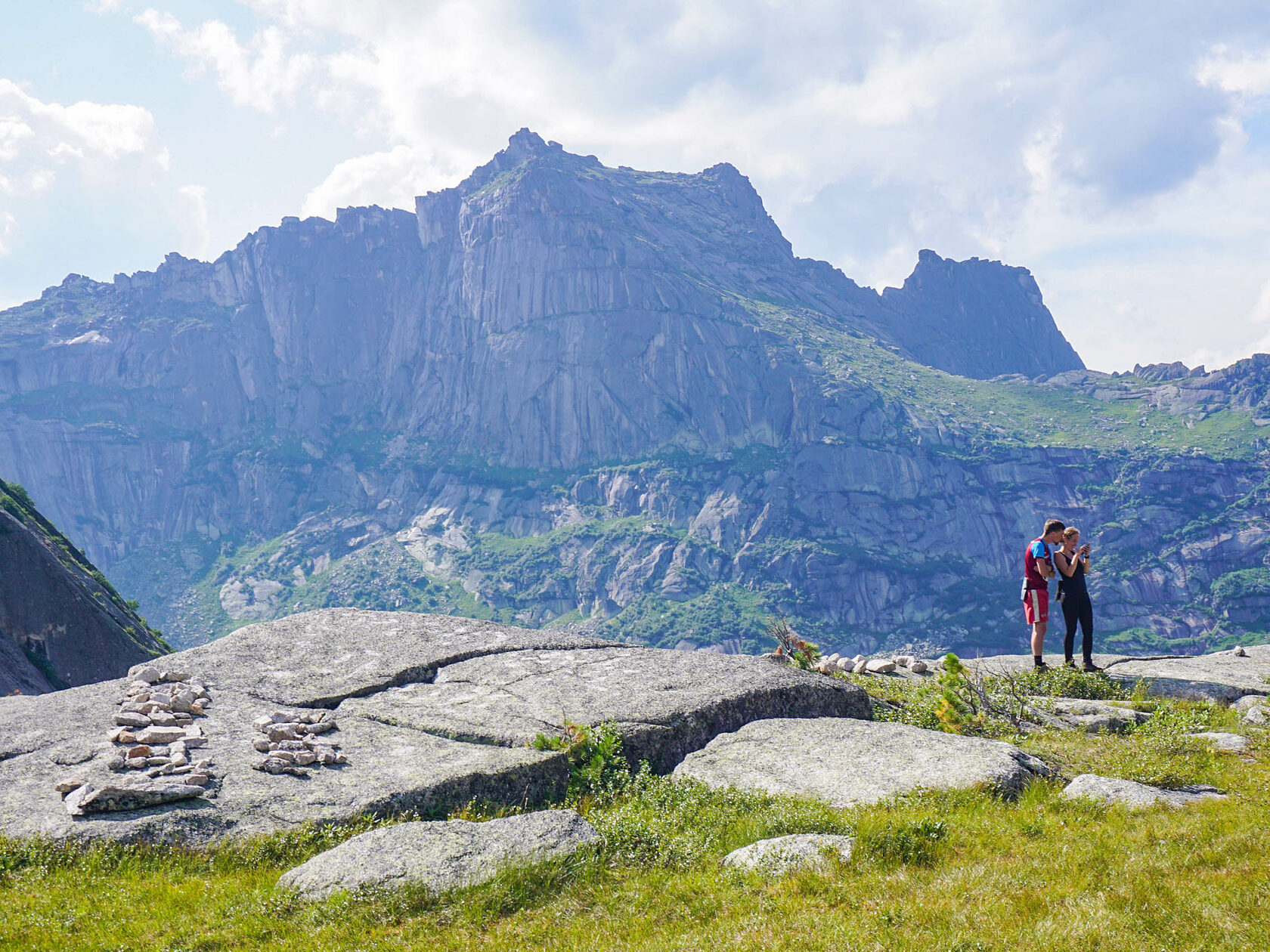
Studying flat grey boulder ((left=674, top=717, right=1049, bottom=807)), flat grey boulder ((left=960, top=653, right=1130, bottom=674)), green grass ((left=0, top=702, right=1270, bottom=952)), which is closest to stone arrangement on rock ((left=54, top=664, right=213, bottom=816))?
green grass ((left=0, top=702, right=1270, bottom=952))

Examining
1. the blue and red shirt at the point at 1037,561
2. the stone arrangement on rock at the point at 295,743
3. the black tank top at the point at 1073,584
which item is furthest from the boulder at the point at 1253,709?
the stone arrangement on rock at the point at 295,743

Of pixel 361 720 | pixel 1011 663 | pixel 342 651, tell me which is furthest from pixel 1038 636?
pixel 342 651

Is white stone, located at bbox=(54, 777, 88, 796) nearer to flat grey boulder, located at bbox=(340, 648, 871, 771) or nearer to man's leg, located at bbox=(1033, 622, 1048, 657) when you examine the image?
flat grey boulder, located at bbox=(340, 648, 871, 771)

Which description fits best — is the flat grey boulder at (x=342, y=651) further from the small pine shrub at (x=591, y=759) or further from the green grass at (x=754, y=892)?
the green grass at (x=754, y=892)

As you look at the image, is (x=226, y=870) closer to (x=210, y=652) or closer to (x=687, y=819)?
(x=687, y=819)

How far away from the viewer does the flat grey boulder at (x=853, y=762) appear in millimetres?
11383

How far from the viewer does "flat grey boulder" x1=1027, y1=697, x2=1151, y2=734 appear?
15.9 metres

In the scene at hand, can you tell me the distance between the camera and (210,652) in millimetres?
17547

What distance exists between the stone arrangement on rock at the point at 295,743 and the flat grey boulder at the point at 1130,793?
1068 cm

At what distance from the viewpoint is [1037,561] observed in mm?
21391

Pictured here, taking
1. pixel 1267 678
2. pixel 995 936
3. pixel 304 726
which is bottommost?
pixel 1267 678

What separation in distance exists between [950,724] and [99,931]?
533 inches

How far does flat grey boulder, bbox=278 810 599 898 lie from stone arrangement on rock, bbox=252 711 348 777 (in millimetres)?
2692

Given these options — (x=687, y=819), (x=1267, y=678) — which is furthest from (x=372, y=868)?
(x=1267, y=678)
